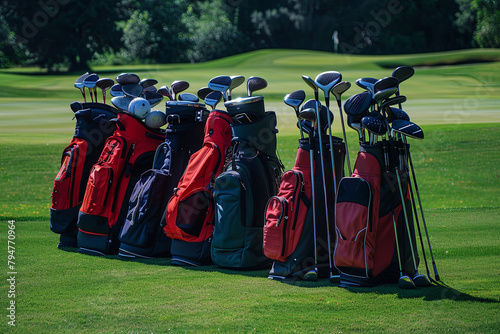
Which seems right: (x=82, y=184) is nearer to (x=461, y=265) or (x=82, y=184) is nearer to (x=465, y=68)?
(x=461, y=265)

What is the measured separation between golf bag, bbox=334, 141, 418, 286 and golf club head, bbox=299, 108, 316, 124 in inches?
18.3

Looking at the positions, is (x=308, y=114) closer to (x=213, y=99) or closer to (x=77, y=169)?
(x=213, y=99)

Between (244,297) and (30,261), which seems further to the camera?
(30,261)

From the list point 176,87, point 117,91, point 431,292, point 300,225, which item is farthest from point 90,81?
point 431,292

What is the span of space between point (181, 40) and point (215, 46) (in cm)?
289

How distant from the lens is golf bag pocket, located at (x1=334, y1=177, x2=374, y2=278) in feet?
13.9

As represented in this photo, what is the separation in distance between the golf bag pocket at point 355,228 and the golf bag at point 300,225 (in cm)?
26

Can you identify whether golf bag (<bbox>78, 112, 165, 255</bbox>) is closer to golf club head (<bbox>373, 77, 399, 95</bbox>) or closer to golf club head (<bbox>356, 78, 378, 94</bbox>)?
golf club head (<bbox>356, 78, 378, 94</bbox>)

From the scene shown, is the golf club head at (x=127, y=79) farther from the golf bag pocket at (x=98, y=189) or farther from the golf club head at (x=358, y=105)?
the golf club head at (x=358, y=105)

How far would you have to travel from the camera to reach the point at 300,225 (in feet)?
15.1

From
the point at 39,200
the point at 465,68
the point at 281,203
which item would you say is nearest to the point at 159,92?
the point at 281,203

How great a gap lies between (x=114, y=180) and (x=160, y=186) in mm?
463

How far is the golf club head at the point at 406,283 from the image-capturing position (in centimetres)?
418

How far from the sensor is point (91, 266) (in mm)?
5172
